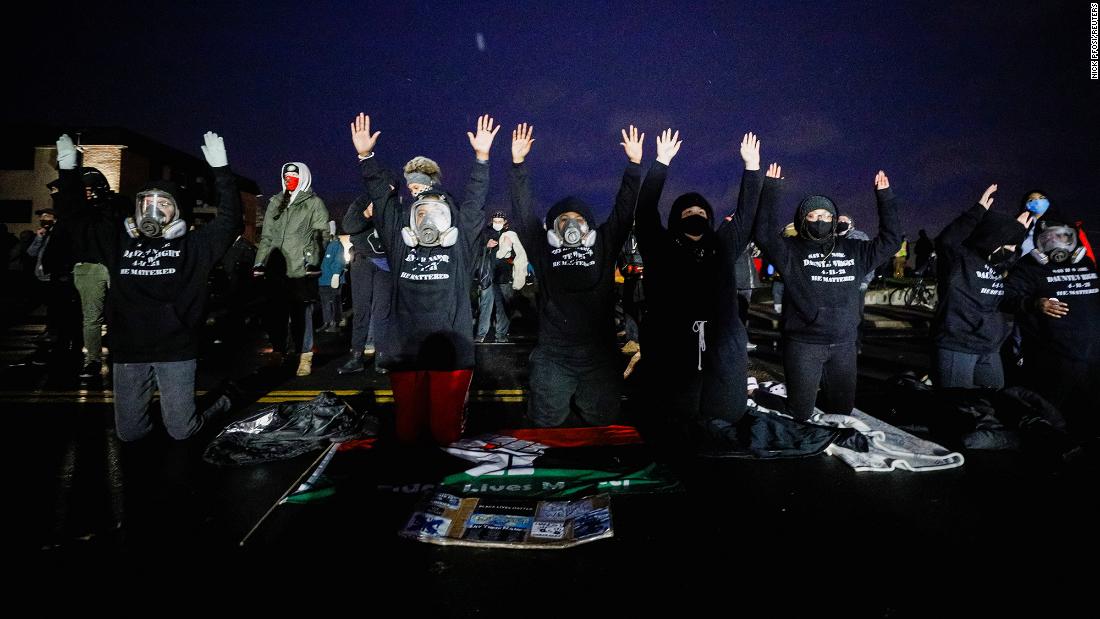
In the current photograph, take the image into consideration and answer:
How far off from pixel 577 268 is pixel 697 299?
105 cm

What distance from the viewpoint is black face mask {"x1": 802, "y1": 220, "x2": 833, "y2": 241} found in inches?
186

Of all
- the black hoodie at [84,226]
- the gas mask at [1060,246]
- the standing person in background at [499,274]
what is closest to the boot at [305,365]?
the black hoodie at [84,226]

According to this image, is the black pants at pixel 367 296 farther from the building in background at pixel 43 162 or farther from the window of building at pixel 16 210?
the window of building at pixel 16 210

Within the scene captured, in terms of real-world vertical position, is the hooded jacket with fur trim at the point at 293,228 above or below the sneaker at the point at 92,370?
above

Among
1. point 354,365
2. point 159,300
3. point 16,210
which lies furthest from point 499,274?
point 16,210

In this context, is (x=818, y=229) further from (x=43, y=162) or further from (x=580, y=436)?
(x=43, y=162)

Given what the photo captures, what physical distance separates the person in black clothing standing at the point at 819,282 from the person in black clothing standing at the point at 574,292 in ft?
4.33

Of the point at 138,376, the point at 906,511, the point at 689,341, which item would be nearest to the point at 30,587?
the point at 138,376

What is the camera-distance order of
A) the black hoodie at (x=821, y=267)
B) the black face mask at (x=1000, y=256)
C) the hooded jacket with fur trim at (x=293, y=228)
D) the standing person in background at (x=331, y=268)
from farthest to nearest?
the standing person in background at (x=331, y=268) → the hooded jacket with fur trim at (x=293, y=228) → the black face mask at (x=1000, y=256) → the black hoodie at (x=821, y=267)

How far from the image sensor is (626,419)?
209 inches

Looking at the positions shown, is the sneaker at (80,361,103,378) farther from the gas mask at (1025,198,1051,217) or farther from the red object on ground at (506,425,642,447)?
the gas mask at (1025,198,1051,217)

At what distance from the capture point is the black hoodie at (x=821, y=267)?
4.67 m

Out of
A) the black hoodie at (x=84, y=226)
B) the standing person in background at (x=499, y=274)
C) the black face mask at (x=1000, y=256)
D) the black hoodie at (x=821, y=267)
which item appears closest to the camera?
the black hoodie at (x=84, y=226)

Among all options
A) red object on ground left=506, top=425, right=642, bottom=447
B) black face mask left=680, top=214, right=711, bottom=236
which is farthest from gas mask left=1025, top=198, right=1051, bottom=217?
red object on ground left=506, top=425, right=642, bottom=447
